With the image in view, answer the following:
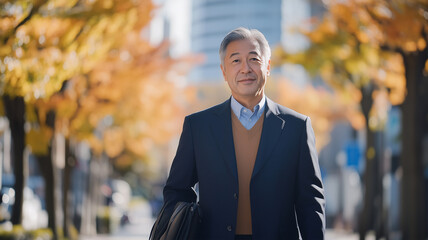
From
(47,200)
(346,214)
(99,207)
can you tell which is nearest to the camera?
(47,200)

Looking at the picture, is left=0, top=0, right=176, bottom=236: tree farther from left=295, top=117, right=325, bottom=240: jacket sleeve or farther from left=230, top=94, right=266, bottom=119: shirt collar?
left=295, top=117, right=325, bottom=240: jacket sleeve

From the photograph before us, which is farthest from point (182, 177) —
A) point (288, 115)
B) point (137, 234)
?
point (137, 234)

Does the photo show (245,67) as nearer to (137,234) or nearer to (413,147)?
(413,147)

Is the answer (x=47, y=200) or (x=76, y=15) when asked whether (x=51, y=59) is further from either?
(x=47, y=200)

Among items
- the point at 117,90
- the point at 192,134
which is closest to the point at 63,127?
the point at 117,90

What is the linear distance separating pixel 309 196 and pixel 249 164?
336mm

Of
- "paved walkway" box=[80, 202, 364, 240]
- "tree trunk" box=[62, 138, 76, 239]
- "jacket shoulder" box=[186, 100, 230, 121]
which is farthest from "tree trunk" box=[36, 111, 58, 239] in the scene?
"jacket shoulder" box=[186, 100, 230, 121]

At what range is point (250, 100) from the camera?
372cm

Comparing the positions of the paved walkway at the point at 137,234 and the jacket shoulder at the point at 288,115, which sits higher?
the jacket shoulder at the point at 288,115

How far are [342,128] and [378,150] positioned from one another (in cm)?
4281

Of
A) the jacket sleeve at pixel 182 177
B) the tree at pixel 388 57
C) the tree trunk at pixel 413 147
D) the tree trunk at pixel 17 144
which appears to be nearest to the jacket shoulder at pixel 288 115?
the jacket sleeve at pixel 182 177

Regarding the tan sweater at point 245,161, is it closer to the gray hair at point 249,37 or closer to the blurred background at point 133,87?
the gray hair at point 249,37

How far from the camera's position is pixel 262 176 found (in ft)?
11.6

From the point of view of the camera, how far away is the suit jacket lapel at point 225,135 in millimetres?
3582
